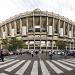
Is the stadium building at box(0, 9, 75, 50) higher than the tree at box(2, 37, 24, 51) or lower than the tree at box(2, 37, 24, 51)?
higher

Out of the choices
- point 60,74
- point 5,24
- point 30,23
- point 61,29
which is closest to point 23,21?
point 30,23

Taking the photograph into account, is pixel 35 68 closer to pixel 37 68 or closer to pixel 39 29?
pixel 37 68

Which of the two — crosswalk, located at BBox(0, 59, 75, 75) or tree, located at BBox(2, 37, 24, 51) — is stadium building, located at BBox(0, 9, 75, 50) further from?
crosswalk, located at BBox(0, 59, 75, 75)

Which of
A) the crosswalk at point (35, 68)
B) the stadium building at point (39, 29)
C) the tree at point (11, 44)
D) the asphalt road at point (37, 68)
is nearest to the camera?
the asphalt road at point (37, 68)

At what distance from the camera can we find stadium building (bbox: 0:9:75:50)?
4087 inches

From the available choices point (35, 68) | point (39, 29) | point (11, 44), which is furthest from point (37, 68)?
point (39, 29)

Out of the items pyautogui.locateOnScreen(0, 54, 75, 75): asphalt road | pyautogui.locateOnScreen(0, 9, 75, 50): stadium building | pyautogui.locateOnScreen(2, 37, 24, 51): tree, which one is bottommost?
pyautogui.locateOnScreen(0, 54, 75, 75): asphalt road

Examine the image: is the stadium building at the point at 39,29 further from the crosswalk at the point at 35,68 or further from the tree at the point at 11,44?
the crosswalk at the point at 35,68

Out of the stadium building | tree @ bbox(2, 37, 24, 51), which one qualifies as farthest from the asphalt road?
the stadium building

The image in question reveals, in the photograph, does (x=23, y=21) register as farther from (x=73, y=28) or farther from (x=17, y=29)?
(x=73, y=28)

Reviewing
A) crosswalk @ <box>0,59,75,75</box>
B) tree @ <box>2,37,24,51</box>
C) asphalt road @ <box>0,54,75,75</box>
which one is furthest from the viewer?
tree @ <box>2,37,24,51</box>

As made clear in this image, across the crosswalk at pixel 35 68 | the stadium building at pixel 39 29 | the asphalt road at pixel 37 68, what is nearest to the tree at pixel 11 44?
the asphalt road at pixel 37 68

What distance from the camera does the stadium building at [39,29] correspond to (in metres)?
104

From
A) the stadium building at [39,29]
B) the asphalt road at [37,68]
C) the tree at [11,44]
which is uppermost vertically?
the stadium building at [39,29]
